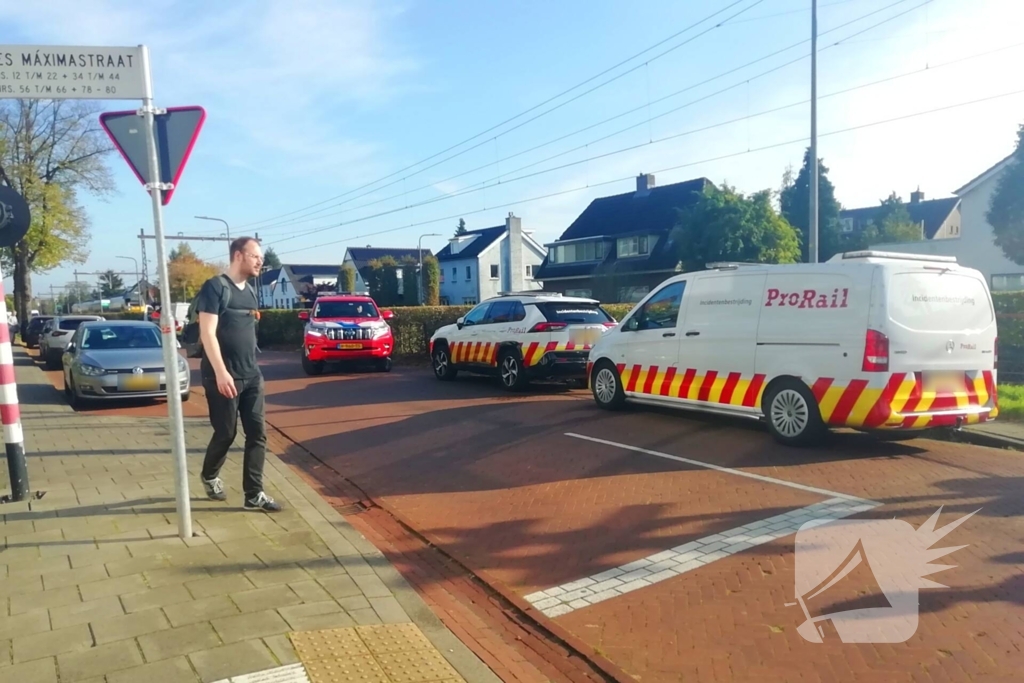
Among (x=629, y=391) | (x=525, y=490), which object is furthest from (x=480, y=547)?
(x=629, y=391)

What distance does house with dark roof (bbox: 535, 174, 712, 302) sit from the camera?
138ft

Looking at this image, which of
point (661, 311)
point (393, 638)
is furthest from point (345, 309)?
point (393, 638)

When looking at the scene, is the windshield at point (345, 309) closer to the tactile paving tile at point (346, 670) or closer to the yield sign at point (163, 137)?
the yield sign at point (163, 137)

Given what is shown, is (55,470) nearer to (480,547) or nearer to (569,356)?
(480,547)

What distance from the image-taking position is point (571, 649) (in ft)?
13.0

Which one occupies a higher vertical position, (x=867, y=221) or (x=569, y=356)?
(x=867, y=221)

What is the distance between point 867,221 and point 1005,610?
65.3 meters

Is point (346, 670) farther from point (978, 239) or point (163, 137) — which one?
point (978, 239)

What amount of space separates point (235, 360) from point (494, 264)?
59827mm

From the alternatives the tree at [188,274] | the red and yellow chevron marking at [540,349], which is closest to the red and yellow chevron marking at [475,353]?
the red and yellow chevron marking at [540,349]

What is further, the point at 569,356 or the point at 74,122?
the point at 74,122

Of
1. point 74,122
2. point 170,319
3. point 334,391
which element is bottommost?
point 334,391

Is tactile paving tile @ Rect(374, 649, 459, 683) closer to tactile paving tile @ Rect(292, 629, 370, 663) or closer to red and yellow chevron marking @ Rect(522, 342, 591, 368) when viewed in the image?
tactile paving tile @ Rect(292, 629, 370, 663)

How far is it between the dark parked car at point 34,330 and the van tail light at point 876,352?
124ft
